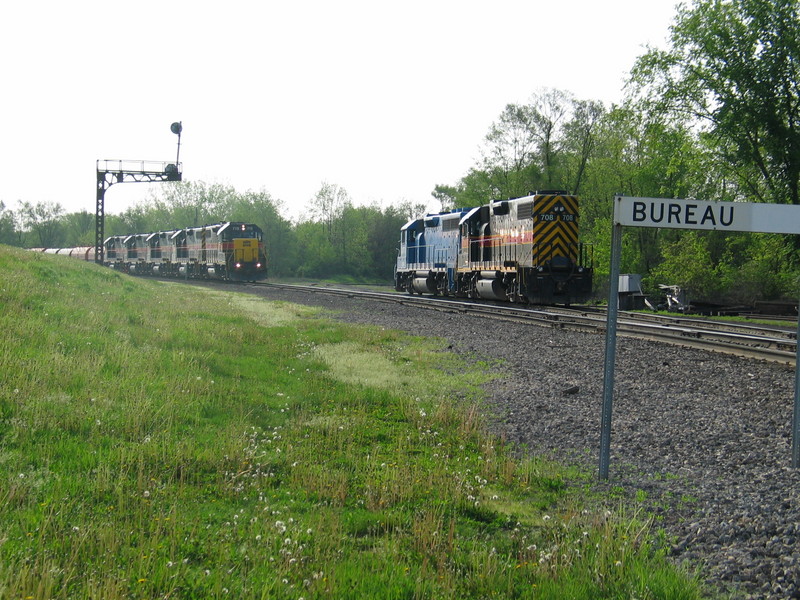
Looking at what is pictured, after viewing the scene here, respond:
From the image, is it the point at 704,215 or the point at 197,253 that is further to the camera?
the point at 197,253

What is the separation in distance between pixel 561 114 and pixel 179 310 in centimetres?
3801

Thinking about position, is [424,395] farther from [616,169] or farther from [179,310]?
[616,169]

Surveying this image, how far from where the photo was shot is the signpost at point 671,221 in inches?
210

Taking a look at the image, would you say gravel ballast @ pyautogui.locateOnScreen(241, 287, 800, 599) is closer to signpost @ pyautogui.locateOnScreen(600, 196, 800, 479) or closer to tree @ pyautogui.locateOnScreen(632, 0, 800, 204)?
signpost @ pyautogui.locateOnScreen(600, 196, 800, 479)

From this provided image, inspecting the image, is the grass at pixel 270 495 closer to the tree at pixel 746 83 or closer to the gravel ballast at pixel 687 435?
the gravel ballast at pixel 687 435

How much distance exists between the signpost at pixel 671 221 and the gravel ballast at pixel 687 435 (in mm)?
407

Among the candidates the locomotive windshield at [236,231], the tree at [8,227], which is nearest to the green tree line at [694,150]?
the locomotive windshield at [236,231]

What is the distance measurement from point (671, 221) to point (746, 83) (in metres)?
25.4

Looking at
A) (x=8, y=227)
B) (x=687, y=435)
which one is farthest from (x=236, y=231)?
(x=8, y=227)

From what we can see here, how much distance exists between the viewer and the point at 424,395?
887 centimetres

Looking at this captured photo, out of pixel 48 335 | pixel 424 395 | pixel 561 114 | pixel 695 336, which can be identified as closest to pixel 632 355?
pixel 695 336

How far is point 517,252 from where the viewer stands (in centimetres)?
2220

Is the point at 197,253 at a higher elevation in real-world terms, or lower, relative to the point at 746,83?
lower

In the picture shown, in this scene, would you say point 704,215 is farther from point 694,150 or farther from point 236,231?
point 236,231
